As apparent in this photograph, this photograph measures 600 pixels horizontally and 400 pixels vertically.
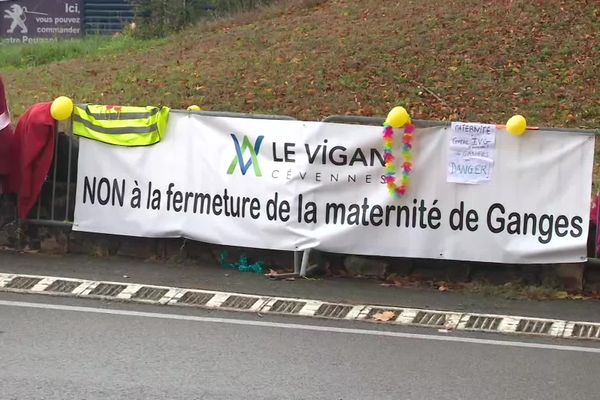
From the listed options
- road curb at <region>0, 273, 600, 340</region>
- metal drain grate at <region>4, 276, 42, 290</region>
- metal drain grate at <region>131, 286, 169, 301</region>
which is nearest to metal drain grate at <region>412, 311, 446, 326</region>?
road curb at <region>0, 273, 600, 340</region>

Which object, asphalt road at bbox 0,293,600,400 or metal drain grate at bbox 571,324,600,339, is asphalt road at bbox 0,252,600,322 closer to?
metal drain grate at bbox 571,324,600,339

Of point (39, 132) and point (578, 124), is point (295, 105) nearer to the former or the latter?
point (578, 124)

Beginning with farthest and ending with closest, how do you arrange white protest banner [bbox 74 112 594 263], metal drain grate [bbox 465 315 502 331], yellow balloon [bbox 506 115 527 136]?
white protest banner [bbox 74 112 594 263], yellow balloon [bbox 506 115 527 136], metal drain grate [bbox 465 315 502 331]

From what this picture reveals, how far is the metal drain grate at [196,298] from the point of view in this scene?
6871mm

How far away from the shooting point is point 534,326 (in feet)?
21.4

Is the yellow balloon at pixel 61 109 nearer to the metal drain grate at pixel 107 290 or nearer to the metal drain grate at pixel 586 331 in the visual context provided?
the metal drain grate at pixel 107 290

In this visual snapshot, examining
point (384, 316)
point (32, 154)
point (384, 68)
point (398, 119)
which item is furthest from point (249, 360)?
point (384, 68)

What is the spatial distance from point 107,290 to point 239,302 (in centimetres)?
112

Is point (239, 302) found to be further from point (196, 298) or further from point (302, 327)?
point (302, 327)

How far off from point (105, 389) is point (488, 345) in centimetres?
271

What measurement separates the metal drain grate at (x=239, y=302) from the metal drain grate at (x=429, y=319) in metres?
1.32

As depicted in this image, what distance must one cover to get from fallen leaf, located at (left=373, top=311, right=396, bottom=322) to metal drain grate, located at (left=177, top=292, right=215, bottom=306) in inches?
54.3

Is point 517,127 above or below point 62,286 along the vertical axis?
above

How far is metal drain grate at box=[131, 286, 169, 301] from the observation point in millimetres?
6934
